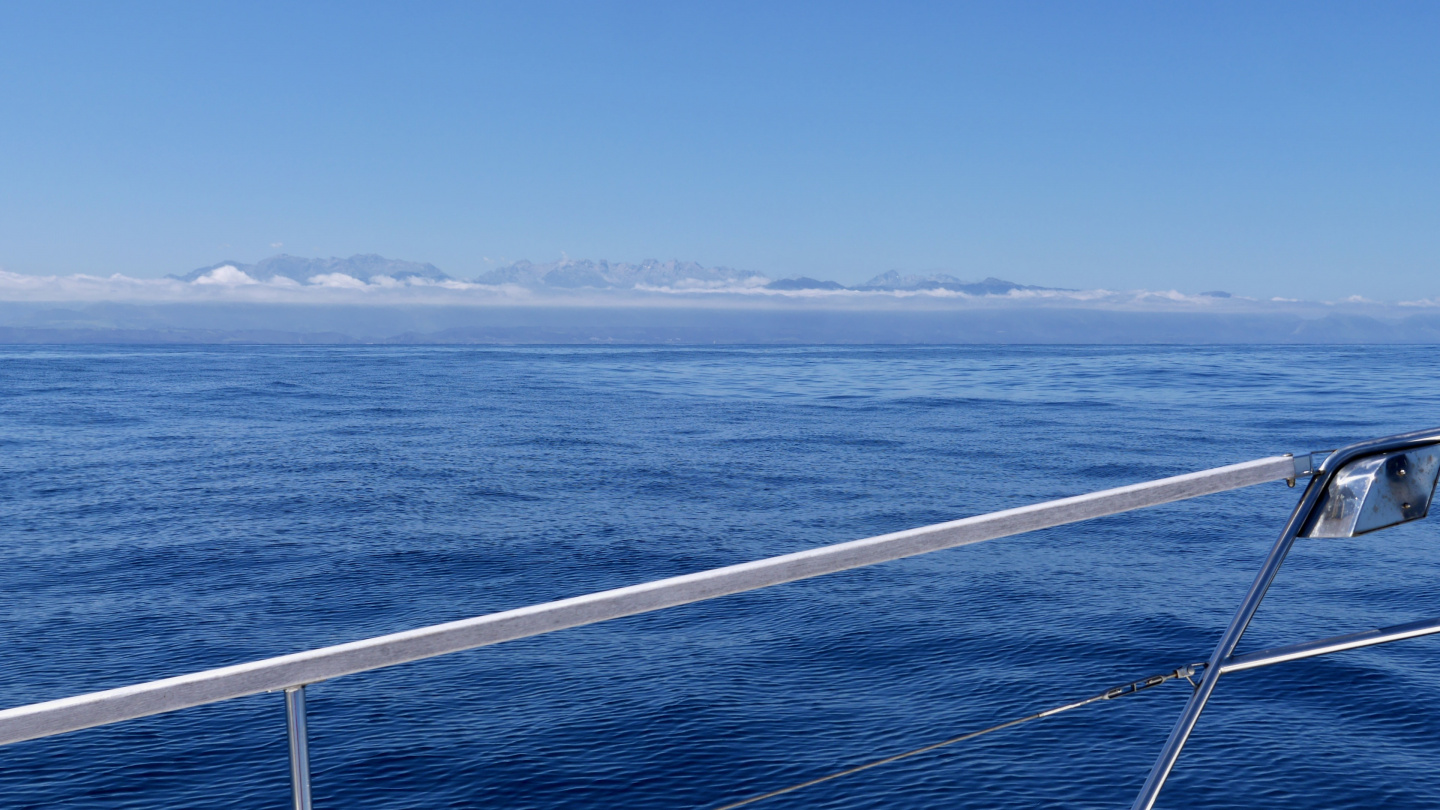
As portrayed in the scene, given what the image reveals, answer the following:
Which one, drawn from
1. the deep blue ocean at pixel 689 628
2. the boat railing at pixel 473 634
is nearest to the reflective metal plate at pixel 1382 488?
the boat railing at pixel 473 634

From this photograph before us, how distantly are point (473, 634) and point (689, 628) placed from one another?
929 centimetres

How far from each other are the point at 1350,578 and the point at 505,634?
13.9 metres

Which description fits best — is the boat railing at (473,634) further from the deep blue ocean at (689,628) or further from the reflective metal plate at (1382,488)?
the deep blue ocean at (689,628)

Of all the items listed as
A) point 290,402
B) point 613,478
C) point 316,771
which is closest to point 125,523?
point 613,478

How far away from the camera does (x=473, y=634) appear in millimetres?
1473

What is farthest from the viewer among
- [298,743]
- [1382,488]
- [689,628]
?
[689,628]

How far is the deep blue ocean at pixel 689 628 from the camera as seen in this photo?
23.1 ft

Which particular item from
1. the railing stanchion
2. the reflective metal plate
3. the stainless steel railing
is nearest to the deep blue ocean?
the reflective metal plate

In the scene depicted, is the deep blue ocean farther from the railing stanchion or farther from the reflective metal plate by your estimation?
the railing stanchion

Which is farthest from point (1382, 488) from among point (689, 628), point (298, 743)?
point (689, 628)

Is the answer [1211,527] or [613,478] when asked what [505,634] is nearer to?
[1211,527]

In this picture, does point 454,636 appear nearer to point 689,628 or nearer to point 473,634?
point 473,634

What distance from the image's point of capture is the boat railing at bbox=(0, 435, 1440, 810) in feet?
4.16

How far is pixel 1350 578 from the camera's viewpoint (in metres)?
12.7
